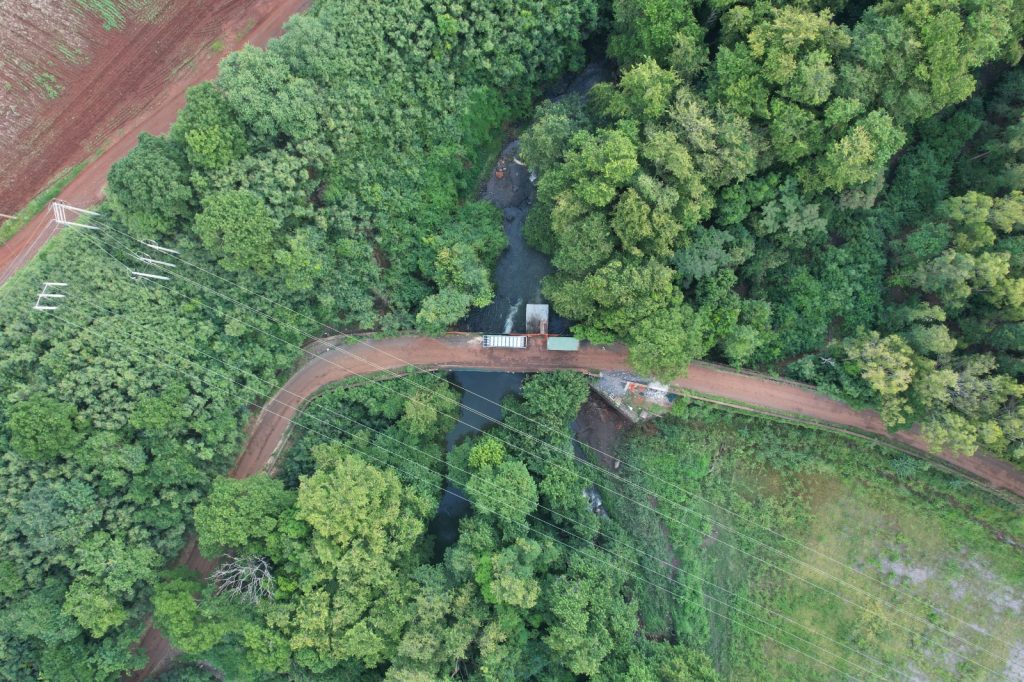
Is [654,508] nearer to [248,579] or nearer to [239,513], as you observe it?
[248,579]

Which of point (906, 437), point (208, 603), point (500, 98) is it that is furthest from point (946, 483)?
point (208, 603)

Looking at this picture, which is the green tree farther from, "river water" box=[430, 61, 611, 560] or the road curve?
"river water" box=[430, 61, 611, 560]

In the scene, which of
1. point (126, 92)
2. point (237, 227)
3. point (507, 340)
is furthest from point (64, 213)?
point (507, 340)

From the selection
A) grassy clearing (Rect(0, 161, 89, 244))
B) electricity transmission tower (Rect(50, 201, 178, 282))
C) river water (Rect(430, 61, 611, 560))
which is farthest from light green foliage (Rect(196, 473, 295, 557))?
grassy clearing (Rect(0, 161, 89, 244))

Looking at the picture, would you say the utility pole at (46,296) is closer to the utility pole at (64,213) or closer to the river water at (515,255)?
the utility pole at (64,213)

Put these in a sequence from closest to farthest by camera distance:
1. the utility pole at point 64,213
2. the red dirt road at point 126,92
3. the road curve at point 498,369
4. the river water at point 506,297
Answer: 1. the utility pole at point 64,213
2. the road curve at point 498,369
3. the red dirt road at point 126,92
4. the river water at point 506,297

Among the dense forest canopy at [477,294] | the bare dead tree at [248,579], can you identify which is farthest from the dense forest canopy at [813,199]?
the bare dead tree at [248,579]
